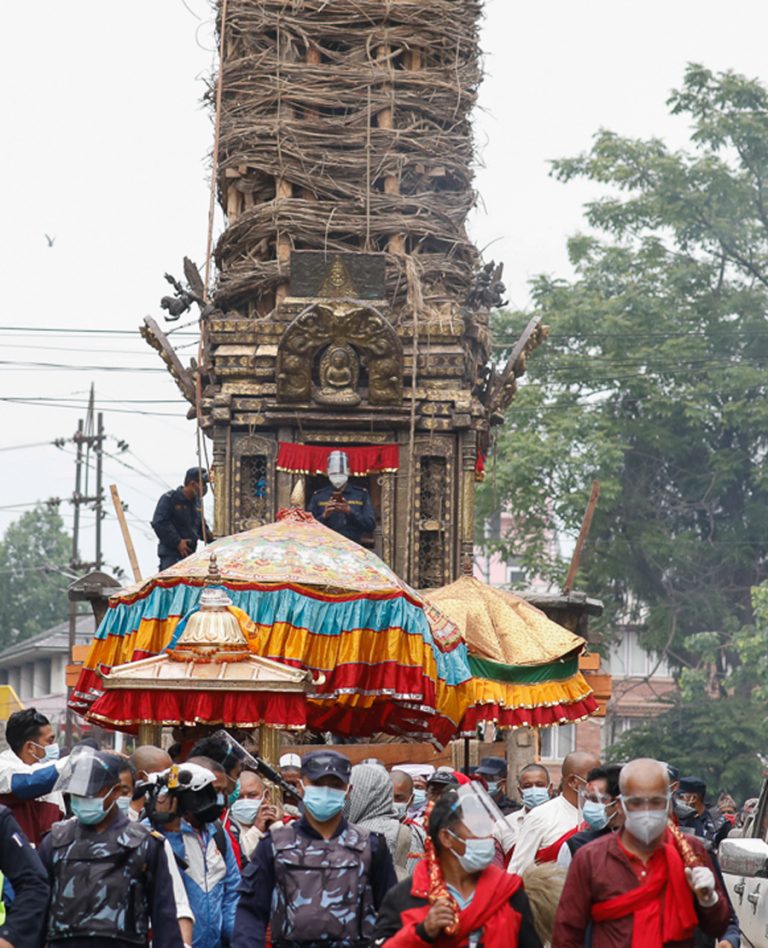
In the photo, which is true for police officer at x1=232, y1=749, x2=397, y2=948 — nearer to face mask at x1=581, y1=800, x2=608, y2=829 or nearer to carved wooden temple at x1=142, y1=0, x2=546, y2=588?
face mask at x1=581, y1=800, x2=608, y2=829

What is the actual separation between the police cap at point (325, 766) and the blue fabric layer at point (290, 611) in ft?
22.7

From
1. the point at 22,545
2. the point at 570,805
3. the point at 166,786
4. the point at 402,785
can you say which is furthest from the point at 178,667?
the point at 22,545

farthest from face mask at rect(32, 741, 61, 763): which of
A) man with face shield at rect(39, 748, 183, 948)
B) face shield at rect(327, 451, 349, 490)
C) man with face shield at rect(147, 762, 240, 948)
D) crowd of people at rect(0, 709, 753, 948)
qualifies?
face shield at rect(327, 451, 349, 490)

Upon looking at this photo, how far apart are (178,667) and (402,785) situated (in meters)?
1.72

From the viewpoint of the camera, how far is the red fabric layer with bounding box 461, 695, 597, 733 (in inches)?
719

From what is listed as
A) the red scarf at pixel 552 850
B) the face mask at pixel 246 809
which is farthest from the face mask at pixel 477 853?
the face mask at pixel 246 809

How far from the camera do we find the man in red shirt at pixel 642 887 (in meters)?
7.64

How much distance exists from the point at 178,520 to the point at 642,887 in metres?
15.1

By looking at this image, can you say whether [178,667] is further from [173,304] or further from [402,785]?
[173,304]

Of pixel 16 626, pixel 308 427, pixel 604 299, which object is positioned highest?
pixel 604 299

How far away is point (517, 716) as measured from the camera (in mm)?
18609

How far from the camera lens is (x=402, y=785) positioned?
13.4 m

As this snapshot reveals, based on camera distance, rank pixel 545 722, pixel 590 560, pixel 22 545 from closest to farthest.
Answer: pixel 545 722, pixel 590 560, pixel 22 545

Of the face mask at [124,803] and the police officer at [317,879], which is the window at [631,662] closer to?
the face mask at [124,803]
